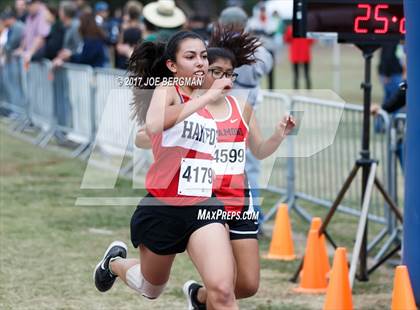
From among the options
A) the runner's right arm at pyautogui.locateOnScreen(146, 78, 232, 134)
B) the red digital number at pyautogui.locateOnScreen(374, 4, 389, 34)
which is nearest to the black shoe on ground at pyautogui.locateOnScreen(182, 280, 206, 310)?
the runner's right arm at pyautogui.locateOnScreen(146, 78, 232, 134)

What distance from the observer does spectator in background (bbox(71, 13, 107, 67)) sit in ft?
50.2

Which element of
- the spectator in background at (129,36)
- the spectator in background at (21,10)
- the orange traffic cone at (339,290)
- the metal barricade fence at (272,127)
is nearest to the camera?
the orange traffic cone at (339,290)

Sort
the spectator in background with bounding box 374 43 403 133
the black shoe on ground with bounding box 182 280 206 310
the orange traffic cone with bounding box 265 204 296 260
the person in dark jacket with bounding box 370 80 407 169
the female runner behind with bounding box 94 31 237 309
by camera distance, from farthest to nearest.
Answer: the spectator in background with bounding box 374 43 403 133 → the orange traffic cone with bounding box 265 204 296 260 → the person in dark jacket with bounding box 370 80 407 169 → the black shoe on ground with bounding box 182 280 206 310 → the female runner behind with bounding box 94 31 237 309

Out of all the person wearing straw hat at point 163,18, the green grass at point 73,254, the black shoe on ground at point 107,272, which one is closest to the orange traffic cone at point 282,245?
the green grass at point 73,254

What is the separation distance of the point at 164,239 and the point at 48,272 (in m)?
2.58

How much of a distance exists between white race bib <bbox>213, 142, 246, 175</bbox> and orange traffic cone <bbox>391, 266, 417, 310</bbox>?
1.14 m

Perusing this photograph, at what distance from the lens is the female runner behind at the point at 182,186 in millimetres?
5527

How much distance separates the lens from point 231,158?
6.29 meters

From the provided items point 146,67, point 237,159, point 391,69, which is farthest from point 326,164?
point 391,69

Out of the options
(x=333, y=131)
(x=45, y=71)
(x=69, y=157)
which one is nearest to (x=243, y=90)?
(x=333, y=131)

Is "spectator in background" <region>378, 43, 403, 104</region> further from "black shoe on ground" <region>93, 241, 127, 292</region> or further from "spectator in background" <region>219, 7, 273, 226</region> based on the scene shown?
"black shoe on ground" <region>93, 241, 127, 292</region>

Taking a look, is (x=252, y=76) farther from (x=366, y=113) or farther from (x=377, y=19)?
(x=377, y=19)

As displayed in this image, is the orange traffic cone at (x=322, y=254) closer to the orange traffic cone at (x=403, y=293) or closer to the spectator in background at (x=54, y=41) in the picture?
the orange traffic cone at (x=403, y=293)

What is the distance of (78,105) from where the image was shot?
48.5 ft
